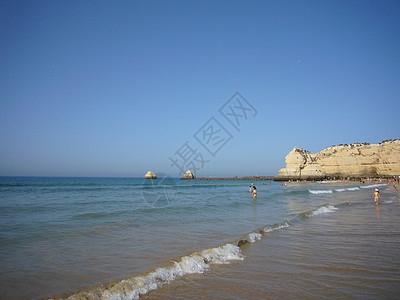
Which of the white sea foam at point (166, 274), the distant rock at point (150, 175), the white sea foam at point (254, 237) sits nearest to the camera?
the white sea foam at point (166, 274)

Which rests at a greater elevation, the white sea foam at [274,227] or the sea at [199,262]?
the sea at [199,262]

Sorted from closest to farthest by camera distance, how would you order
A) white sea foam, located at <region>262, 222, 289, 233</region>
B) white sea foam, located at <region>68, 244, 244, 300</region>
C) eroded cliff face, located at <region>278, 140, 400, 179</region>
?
1. white sea foam, located at <region>68, 244, 244, 300</region>
2. white sea foam, located at <region>262, 222, 289, 233</region>
3. eroded cliff face, located at <region>278, 140, 400, 179</region>

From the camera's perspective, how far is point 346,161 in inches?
→ 3019

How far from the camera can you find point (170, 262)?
5410mm

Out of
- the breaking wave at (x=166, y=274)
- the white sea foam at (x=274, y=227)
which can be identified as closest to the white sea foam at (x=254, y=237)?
the breaking wave at (x=166, y=274)

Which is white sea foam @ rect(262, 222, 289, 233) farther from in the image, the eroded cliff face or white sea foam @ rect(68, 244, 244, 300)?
the eroded cliff face

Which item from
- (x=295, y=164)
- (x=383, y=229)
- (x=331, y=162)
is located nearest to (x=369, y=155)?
(x=331, y=162)

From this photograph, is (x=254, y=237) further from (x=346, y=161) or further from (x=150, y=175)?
(x=150, y=175)

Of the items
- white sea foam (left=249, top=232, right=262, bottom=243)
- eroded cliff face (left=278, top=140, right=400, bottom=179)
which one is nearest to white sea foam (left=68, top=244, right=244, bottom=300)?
white sea foam (left=249, top=232, right=262, bottom=243)

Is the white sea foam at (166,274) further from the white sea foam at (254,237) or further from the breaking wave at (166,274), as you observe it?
the white sea foam at (254,237)

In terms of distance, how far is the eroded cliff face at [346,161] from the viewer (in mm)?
68625

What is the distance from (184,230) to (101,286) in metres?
4.88

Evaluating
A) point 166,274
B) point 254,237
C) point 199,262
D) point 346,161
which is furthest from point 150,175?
point 166,274

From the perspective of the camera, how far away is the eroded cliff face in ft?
225
